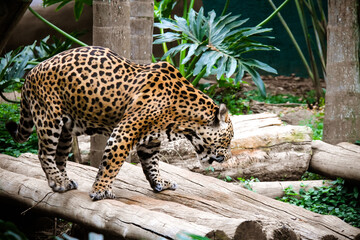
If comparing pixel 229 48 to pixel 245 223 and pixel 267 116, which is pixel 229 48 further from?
pixel 245 223

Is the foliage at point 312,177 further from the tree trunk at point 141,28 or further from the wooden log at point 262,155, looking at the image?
the tree trunk at point 141,28

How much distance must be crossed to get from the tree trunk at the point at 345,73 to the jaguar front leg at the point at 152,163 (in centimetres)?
321

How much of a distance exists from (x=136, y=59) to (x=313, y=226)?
10.8ft

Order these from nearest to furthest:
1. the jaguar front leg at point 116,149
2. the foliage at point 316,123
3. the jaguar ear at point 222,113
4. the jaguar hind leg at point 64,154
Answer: the jaguar front leg at point 116,149 < the jaguar ear at point 222,113 < the jaguar hind leg at point 64,154 < the foliage at point 316,123

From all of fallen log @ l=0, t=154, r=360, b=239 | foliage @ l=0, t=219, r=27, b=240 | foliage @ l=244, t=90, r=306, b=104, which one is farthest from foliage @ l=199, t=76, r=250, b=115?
foliage @ l=0, t=219, r=27, b=240

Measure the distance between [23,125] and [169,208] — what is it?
6.27 ft

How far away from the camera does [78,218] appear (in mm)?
4273

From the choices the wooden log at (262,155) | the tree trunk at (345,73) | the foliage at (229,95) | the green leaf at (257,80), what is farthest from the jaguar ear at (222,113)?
the foliage at (229,95)

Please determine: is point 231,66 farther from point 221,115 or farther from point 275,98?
point 275,98

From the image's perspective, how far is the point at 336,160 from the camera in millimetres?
5902

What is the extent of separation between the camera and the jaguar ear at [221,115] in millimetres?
4570

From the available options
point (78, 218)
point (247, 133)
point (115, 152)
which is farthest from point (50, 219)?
point (247, 133)

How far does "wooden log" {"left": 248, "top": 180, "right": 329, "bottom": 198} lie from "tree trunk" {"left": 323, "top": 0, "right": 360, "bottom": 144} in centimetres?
106

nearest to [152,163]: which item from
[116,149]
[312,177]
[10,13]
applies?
[116,149]
